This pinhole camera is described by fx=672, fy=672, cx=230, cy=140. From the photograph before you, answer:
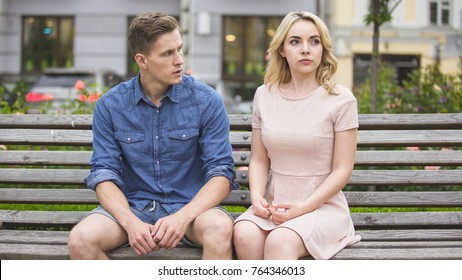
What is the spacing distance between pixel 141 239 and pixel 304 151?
0.96 meters

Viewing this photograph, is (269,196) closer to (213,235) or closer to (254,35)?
(213,235)

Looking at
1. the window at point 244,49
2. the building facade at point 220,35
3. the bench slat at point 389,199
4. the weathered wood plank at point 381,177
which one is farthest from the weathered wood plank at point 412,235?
the window at point 244,49

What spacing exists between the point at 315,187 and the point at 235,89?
17.5m

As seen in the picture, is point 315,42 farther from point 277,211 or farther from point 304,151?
point 277,211

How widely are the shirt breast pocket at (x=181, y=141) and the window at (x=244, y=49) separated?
56.4ft

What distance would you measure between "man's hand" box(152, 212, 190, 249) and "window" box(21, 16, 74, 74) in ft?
62.0

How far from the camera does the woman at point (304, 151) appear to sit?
336 cm

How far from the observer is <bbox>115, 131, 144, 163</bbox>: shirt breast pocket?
366cm

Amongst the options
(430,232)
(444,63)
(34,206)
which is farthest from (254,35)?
(430,232)

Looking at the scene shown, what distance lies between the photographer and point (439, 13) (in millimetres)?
20734

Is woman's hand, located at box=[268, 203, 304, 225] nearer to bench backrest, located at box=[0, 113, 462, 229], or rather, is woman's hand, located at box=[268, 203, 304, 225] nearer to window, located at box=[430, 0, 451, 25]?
bench backrest, located at box=[0, 113, 462, 229]

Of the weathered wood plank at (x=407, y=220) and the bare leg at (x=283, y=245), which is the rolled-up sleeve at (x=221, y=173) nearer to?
the bare leg at (x=283, y=245)

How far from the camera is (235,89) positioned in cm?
2091

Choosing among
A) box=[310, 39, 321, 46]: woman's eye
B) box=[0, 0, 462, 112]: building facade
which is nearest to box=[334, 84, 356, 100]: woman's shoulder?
box=[310, 39, 321, 46]: woman's eye
